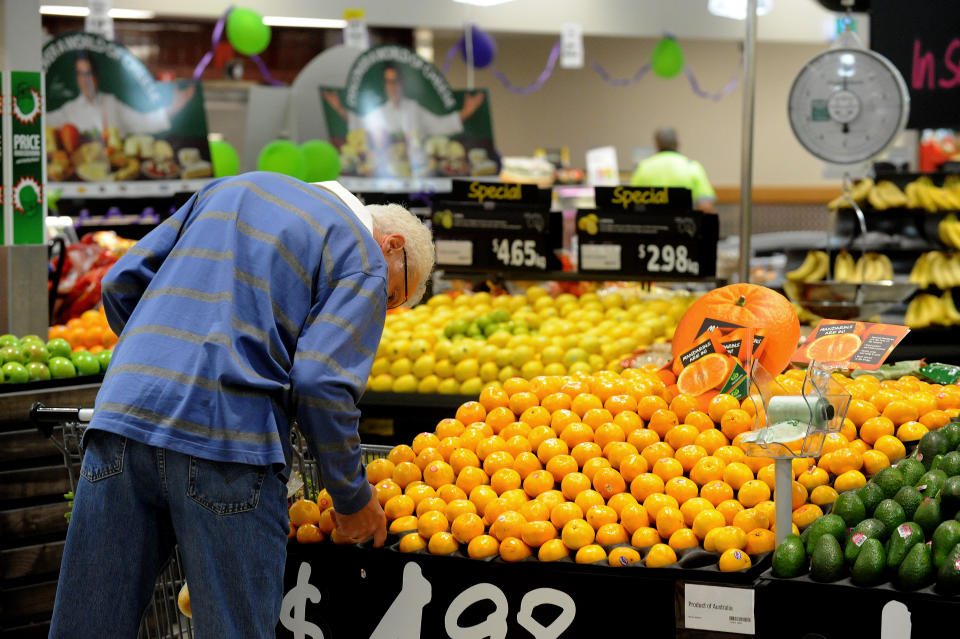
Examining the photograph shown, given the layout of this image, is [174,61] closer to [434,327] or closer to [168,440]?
[434,327]

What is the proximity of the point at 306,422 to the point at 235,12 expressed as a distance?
800cm

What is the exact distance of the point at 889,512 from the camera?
2410 mm

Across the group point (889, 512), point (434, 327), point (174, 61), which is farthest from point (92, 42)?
point (889, 512)

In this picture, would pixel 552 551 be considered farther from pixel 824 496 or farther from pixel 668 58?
pixel 668 58

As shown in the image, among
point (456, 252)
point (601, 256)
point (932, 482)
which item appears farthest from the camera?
point (456, 252)

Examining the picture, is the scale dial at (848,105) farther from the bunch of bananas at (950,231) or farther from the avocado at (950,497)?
the avocado at (950,497)

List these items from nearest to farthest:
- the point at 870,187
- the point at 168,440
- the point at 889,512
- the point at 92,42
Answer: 1. the point at 168,440
2. the point at 889,512
3. the point at 870,187
4. the point at 92,42

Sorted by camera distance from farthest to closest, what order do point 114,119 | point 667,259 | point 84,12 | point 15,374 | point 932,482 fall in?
point 84,12 < point 114,119 < point 667,259 < point 15,374 < point 932,482

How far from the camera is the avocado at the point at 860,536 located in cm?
233

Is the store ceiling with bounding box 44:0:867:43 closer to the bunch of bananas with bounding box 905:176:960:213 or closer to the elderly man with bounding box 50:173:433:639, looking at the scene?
the bunch of bananas with bounding box 905:176:960:213

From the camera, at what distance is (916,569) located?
2219mm

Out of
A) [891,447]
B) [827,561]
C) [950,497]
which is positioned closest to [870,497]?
[950,497]

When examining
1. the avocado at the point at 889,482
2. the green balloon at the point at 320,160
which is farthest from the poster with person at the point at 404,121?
the avocado at the point at 889,482

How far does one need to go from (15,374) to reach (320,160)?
4.24 meters
